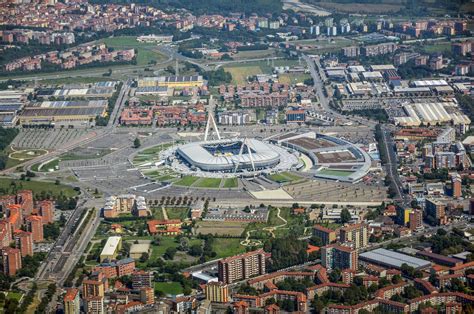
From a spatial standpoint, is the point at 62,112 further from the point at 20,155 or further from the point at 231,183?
the point at 231,183

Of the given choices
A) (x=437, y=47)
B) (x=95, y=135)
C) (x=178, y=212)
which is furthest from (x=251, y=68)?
(x=178, y=212)

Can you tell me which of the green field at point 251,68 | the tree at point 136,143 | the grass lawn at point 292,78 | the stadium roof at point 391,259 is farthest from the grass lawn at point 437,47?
the stadium roof at point 391,259

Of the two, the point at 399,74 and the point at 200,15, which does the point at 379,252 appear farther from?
the point at 200,15

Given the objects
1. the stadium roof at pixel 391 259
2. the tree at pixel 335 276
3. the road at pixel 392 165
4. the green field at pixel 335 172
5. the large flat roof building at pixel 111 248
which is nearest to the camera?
the tree at pixel 335 276

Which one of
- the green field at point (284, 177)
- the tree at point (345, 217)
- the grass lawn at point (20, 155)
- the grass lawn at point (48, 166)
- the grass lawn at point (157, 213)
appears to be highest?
the tree at point (345, 217)

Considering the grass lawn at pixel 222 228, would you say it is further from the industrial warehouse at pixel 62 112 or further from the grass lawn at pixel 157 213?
the industrial warehouse at pixel 62 112

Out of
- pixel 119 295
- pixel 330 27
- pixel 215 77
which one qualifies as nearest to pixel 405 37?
pixel 330 27

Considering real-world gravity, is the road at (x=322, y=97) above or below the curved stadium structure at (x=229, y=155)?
below
